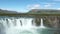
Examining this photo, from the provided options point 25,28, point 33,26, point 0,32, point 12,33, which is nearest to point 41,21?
point 33,26

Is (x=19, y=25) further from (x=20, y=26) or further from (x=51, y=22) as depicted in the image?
(x=51, y=22)

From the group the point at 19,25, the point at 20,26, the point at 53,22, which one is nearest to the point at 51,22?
the point at 53,22

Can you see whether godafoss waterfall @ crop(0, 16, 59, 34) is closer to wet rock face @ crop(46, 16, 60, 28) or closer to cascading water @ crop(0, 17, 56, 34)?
cascading water @ crop(0, 17, 56, 34)

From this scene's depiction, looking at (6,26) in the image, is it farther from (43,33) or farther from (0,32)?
(43,33)

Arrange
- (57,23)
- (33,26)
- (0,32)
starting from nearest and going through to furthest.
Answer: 1. (0,32)
2. (33,26)
3. (57,23)

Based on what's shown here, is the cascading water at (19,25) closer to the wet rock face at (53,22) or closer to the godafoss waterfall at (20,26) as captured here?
the godafoss waterfall at (20,26)

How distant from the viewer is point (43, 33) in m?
14.3

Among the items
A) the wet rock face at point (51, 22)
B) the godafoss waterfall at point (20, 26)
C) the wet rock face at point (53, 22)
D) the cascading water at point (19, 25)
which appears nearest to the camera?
the godafoss waterfall at point (20, 26)

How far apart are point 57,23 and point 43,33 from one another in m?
4.70

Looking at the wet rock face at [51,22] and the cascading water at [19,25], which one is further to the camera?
the wet rock face at [51,22]

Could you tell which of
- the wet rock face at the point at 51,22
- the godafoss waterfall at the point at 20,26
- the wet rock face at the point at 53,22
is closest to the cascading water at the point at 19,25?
the godafoss waterfall at the point at 20,26

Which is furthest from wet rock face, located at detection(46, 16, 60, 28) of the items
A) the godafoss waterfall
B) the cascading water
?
the cascading water

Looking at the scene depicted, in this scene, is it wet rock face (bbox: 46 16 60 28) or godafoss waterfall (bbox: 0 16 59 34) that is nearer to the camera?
godafoss waterfall (bbox: 0 16 59 34)

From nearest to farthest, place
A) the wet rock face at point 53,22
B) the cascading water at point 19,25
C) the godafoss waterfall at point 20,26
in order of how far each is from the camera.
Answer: the godafoss waterfall at point 20,26, the cascading water at point 19,25, the wet rock face at point 53,22
